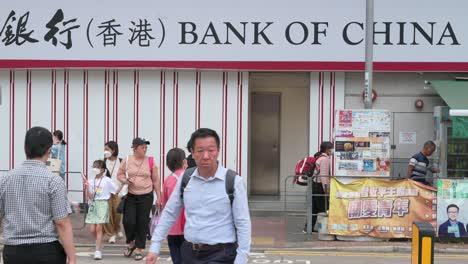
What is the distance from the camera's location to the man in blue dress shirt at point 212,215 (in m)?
4.98

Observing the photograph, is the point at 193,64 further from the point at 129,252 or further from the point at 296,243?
the point at 129,252

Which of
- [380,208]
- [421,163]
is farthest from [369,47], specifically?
[380,208]

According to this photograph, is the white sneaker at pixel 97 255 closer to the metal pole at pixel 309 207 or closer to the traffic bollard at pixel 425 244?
the metal pole at pixel 309 207

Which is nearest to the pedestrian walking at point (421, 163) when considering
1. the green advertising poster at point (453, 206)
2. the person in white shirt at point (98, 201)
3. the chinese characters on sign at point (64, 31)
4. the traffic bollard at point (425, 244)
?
the green advertising poster at point (453, 206)

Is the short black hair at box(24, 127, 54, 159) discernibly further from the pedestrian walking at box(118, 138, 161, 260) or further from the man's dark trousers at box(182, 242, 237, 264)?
the pedestrian walking at box(118, 138, 161, 260)

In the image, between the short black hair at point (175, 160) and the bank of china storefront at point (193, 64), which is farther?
the bank of china storefront at point (193, 64)

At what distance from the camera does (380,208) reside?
38.0 ft

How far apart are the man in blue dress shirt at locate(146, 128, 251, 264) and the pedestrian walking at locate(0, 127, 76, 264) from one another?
0.86 meters

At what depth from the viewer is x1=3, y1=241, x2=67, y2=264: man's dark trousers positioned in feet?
15.8

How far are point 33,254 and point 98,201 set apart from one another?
18.3 ft

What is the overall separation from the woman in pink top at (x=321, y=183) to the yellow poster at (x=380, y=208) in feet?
2.38

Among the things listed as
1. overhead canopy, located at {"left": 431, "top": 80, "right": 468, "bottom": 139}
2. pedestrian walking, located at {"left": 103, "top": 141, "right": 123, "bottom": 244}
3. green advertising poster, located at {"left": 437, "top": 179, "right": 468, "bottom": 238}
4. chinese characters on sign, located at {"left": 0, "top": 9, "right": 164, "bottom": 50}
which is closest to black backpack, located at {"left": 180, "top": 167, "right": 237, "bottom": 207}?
pedestrian walking, located at {"left": 103, "top": 141, "right": 123, "bottom": 244}

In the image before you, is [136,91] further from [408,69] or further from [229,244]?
[229,244]

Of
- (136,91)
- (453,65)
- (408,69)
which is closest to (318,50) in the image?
(408,69)
